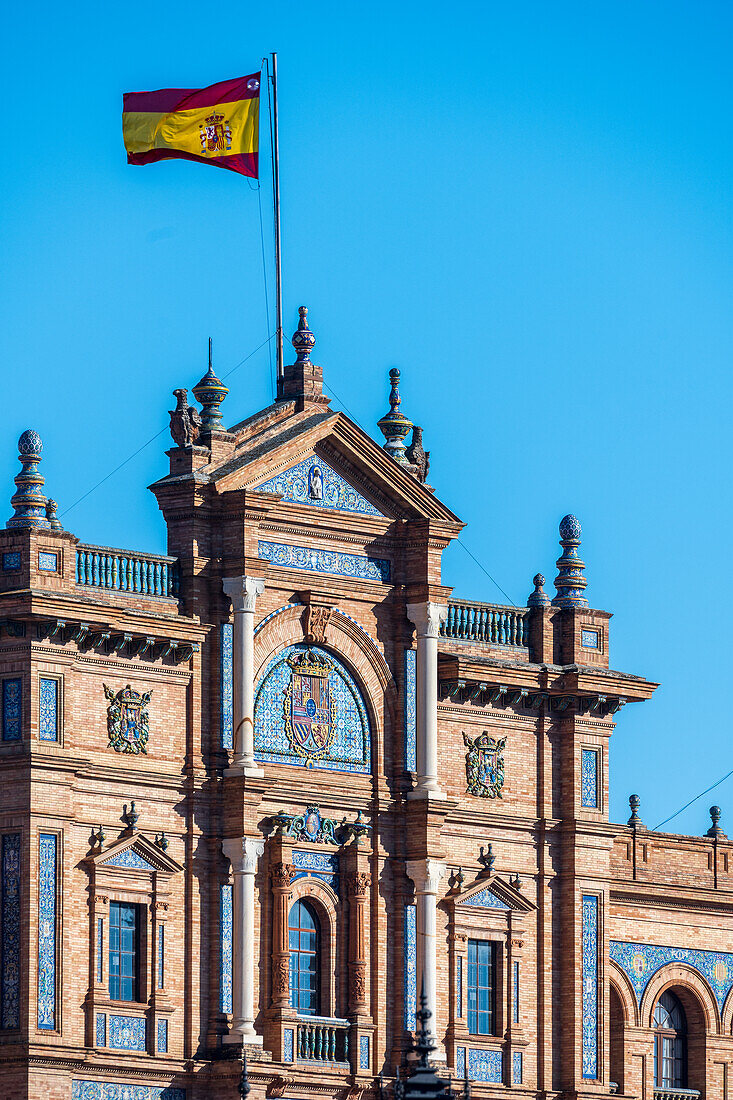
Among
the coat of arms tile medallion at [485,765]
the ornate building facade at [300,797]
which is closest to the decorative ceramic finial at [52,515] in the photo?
the ornate building facade at [300,797]

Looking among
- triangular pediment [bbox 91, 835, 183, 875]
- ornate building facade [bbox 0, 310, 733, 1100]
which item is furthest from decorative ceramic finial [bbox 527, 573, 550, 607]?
triangular pediment [bbox 91, 835, 183, 875]

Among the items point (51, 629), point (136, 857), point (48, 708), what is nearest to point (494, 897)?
point (136, 857)

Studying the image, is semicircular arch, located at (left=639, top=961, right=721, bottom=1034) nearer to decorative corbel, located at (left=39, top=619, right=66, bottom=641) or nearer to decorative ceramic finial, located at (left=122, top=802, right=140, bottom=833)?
decorative ceramic finial, located at (left=122, top=802, right=140, bottom=833)

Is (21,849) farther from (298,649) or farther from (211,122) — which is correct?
(211,122)

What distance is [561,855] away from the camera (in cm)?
7131

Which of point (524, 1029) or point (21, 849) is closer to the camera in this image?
point (21, 849)

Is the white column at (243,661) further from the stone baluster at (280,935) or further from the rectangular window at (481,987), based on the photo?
the rectangular window at (481,987)

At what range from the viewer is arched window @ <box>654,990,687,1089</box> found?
75.6 m

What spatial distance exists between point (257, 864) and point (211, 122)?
14648 millimetres

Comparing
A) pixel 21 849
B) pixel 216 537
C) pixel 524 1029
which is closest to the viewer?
pixel 21 849

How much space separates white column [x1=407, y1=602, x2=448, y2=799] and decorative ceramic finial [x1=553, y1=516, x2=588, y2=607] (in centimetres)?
489

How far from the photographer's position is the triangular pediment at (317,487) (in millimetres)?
66500

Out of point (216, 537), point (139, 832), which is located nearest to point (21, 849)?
point (139, 832)

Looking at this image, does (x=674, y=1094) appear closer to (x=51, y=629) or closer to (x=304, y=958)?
(x=304, y=958)
